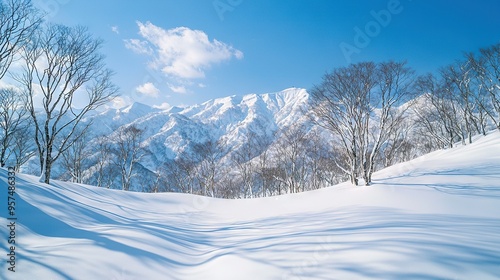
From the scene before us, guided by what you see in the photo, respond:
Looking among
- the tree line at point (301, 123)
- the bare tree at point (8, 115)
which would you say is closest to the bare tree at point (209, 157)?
the tree line at point (301, 123)

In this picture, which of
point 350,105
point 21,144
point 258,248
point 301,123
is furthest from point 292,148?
point 21,144

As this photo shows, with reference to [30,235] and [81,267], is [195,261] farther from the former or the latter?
[30,235]

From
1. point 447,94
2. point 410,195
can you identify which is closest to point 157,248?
point 410,195

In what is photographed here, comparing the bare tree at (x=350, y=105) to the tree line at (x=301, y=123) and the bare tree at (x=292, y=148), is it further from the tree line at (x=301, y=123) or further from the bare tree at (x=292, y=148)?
the bare tree at (x=292, y=148)

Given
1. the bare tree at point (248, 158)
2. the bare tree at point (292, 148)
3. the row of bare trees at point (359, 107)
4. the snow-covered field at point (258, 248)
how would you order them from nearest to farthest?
the snow-covered field at point (258, 248) < the row of bare trees at point (359, 107) < the bare tree at point (292, 148) < the bare tree at point (248, 158)

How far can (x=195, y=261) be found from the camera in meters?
4.06

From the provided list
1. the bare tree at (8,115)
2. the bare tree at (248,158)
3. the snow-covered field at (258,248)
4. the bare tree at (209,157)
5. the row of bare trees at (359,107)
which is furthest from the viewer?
the bare tree at (248,158)

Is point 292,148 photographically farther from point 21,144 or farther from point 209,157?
point 21,144

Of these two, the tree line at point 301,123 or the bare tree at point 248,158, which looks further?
the bare tree at point 248,158

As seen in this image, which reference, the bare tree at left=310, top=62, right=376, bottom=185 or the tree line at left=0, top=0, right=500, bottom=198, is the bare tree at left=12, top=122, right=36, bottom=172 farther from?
the bare tree at left=310, top=62, right=376, bottom=185

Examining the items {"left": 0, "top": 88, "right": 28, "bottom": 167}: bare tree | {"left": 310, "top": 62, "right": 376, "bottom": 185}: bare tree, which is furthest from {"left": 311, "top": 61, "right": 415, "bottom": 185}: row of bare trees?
{"left": 0, "top": 88, "right": 28, "bottom": 167}: bare tree

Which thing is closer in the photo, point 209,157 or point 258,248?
point 258,248

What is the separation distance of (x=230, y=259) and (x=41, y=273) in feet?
8.82

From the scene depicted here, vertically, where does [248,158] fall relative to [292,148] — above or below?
below
